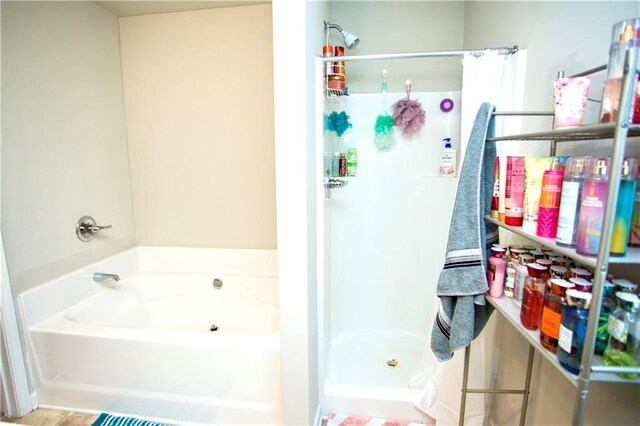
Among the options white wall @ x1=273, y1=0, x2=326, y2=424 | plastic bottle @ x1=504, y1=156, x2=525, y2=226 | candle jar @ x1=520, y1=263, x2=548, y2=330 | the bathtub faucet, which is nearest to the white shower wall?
white wall @ x1=273, y1=0, x2=326, y2=424

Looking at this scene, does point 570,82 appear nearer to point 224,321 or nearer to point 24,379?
point 224,321

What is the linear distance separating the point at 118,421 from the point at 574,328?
2.01 m

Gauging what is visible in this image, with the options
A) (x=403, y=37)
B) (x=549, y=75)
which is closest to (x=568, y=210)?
(x=549, y=75)

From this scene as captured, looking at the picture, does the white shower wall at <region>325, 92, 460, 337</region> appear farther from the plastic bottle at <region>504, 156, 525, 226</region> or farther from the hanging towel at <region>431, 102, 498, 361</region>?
the plastic bottle at <region>504, 156, 525, 226</region>

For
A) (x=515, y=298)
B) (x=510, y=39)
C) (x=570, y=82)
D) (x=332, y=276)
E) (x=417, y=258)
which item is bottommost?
(x=332, y=276)

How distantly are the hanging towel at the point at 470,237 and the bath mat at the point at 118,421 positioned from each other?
153cm

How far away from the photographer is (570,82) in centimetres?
82

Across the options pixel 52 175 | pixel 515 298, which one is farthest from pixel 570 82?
pixel 52 175

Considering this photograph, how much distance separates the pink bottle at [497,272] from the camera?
3.51 feet

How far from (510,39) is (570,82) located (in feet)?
2.51

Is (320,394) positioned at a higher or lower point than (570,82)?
lower

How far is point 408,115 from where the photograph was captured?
204cm

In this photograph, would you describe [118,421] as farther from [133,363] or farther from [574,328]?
[574,328]

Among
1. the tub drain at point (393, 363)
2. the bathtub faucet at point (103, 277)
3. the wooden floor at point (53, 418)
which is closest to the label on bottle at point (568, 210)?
the tub drain at point (393, 363)
